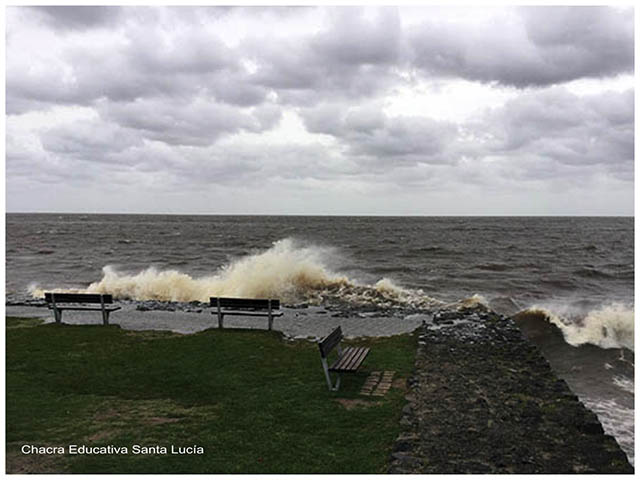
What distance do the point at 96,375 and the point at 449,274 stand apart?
1039 inches

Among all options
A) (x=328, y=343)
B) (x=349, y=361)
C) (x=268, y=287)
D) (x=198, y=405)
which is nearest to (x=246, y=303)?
(x=349, y=361)

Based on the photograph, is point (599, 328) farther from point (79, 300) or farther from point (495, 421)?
point (79, 300)

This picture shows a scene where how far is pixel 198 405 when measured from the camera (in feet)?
26.5

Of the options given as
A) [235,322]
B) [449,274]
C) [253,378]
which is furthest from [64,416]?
[449,274]

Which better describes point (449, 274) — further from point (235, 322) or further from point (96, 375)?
point (96, 375)

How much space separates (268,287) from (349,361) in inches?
573

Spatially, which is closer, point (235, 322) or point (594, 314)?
point (235, 322)

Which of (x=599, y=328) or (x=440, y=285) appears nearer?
(x=599, y=328)

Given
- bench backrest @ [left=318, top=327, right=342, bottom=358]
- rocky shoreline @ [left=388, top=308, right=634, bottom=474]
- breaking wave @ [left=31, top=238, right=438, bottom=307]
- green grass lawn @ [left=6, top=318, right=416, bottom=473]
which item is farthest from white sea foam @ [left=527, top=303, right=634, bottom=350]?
bench backrest @ [left=318, top=327, right=342, bottom=358]

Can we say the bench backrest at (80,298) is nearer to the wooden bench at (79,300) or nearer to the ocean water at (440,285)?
the wooden bench at (79,300)

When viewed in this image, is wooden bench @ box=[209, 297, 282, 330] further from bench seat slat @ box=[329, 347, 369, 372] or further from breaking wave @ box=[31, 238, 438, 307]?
breaking wave @ box=[31, 238, 438, 307]

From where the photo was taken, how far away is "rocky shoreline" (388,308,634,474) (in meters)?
6.06

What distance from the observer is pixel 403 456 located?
620 centimetres

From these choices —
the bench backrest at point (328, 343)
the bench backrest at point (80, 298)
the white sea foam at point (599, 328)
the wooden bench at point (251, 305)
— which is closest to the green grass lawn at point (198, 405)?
the bench backrest at point (328, 343)
